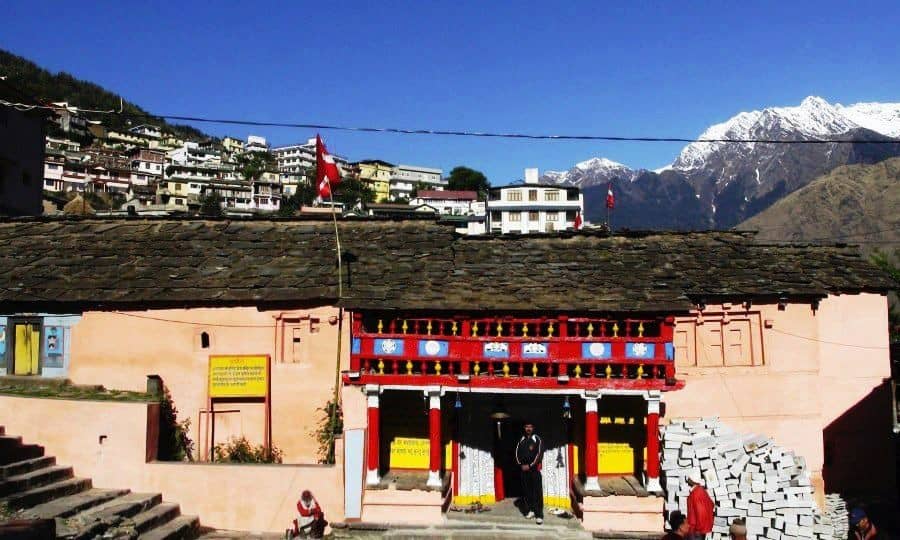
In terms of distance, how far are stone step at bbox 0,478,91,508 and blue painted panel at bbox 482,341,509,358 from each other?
816 centimetres

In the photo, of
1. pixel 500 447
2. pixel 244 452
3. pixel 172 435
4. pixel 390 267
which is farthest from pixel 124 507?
pixel 500 447

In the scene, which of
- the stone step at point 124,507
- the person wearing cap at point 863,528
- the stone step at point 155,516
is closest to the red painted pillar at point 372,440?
the stone step at point 155,516

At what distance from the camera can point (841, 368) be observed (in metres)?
15.7

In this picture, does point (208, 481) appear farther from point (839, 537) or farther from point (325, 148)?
point (839, 537)

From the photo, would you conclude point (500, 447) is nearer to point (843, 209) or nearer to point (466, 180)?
point (843, 209)

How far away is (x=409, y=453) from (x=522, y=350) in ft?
12.0

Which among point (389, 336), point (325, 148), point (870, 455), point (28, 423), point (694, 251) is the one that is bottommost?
point (870, 455)

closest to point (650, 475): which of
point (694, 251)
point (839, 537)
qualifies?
point (839, 537)

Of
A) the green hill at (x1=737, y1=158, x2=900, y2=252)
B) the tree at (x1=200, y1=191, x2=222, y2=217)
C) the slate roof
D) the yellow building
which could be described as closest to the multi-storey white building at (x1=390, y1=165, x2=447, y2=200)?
the yellow building

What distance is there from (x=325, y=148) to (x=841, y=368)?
13.6 meters

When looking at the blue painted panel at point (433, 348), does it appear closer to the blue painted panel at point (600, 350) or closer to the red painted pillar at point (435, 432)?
the red painted pillar at point (435, 432)

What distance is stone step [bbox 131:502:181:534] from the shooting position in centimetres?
1116

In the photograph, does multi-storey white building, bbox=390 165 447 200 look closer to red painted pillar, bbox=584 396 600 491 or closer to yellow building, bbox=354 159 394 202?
yellow building, bbox=354 159 394 202

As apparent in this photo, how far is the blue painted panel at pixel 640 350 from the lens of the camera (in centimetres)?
1245
